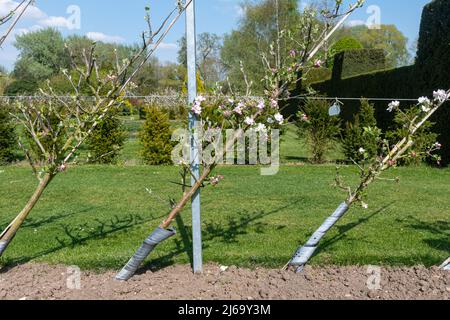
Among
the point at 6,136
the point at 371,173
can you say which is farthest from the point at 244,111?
the point at 6,136

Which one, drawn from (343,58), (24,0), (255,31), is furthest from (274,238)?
(255,31)

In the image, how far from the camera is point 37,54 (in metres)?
42.4

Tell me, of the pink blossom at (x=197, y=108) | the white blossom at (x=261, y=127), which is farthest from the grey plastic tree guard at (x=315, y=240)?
the pink blossom at (x=197, y=108)

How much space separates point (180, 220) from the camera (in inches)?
194

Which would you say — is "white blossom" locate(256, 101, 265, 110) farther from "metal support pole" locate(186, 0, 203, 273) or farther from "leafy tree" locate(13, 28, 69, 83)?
"leafy tree" locate(13, 28, 69, 83)

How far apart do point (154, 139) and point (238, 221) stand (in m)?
5.77

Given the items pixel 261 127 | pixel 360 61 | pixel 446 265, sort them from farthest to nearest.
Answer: pixel 360 61 → pixel 446 265 → pixel 261 127

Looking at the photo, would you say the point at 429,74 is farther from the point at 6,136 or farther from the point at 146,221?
the point at 6,136

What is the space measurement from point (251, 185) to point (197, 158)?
398cm

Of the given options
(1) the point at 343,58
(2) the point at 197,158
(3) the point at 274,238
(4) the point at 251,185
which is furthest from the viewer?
(1) the point at 343,58

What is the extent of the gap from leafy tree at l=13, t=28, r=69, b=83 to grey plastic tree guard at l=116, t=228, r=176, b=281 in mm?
35148

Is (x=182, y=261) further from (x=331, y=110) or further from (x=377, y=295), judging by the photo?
(x=331, y=110)

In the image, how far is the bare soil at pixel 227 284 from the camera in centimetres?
294

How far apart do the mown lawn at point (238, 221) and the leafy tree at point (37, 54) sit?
31.7 m
